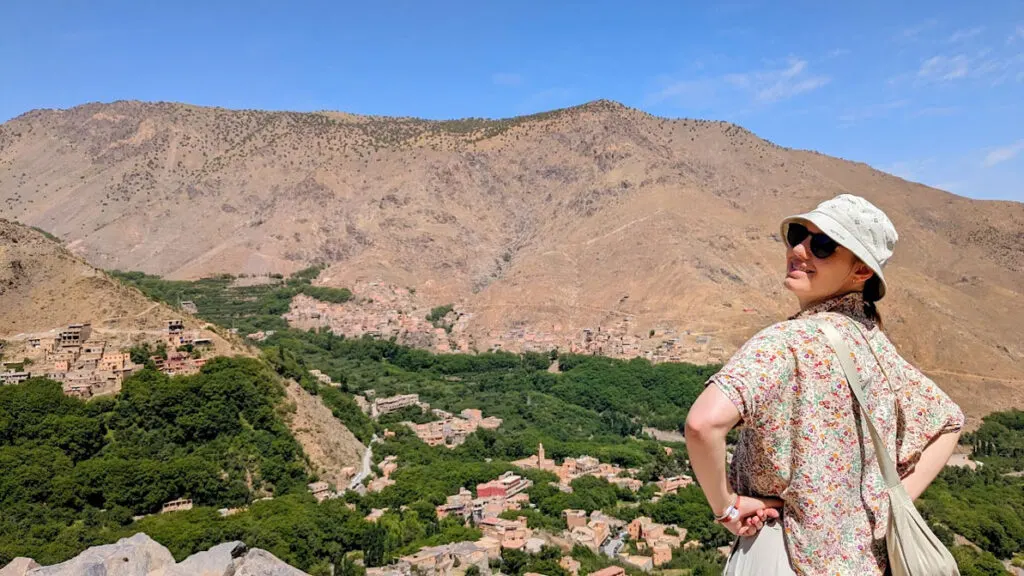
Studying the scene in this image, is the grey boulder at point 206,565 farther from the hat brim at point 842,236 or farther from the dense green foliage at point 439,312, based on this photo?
the dense green foliage at point 439,312

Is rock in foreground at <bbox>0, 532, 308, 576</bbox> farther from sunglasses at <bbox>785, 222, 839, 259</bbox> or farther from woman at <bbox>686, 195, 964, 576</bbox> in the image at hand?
sunglasses at <bbox>785, 222, 839, 259</bbox>

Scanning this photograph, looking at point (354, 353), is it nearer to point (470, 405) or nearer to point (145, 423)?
point (470, 405)

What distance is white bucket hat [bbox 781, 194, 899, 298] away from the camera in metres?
2.35

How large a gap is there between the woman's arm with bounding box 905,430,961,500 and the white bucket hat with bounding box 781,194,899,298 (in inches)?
22.6

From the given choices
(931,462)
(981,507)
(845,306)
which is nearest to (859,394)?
(845,306)

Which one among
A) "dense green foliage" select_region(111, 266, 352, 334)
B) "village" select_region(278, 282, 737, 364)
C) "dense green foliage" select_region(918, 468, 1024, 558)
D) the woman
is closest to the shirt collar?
the woman

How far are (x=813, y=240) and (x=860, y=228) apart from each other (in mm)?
149

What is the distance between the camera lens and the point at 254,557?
42.3 feet

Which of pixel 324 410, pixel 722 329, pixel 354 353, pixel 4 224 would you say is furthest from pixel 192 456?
pixel 722 329

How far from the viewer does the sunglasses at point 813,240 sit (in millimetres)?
2420

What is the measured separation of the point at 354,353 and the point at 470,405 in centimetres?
1238

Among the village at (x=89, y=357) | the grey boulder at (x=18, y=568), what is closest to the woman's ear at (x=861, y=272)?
the grey boulder at (x=18, y=568)

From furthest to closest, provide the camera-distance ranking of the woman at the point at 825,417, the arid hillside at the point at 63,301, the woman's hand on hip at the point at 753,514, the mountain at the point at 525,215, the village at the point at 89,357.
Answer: the mountain at the point at 525,215, the arid hillside at the point at 63,301, the village at the point at 89,357, the woman's hand on hip at the point at 753,514, the woman at the point at 825,417

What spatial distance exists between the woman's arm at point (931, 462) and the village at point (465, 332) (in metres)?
43.8
